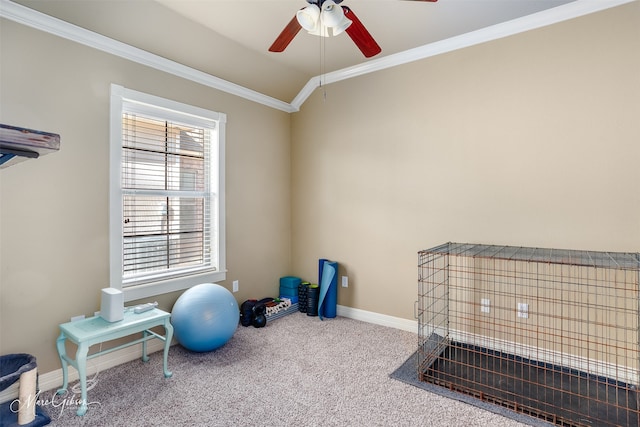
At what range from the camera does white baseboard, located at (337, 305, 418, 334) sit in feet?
11.4

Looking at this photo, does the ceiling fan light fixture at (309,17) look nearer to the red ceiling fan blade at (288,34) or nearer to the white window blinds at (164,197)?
the red ceiling fan blade at (288,34)

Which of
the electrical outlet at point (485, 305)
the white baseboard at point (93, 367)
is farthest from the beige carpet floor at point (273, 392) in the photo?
the electrical outlet at point (485, 305)

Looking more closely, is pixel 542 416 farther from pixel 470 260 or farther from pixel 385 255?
pixel 385 255

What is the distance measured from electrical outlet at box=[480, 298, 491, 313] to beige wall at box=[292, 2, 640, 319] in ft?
1.78

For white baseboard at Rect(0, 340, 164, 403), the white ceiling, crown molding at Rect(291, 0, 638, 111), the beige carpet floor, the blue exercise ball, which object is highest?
the white ceiling

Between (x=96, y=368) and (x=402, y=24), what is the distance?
377 cm

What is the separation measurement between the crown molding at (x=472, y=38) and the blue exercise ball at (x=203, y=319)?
2.69 m

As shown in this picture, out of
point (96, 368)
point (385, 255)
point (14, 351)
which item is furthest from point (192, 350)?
point (385, 255)

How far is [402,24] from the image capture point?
9.56 ft

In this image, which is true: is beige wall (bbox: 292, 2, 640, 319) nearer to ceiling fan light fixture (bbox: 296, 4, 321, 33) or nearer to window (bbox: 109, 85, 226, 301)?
window (bbox: 109, 85, 226, 301)

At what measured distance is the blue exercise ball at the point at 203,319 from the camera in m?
2.83

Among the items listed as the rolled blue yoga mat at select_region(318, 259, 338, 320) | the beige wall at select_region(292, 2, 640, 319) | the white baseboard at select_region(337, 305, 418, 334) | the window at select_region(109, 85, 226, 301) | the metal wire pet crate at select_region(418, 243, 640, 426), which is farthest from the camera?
the rolled blue yoga mat at select_region(318, 259, 338, 320)

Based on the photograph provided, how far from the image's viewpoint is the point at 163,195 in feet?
10.4

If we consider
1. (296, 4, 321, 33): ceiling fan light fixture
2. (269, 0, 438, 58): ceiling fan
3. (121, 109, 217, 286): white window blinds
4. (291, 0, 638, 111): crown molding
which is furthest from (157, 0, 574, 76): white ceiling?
(121, 109, 217, 286): white window blinds
